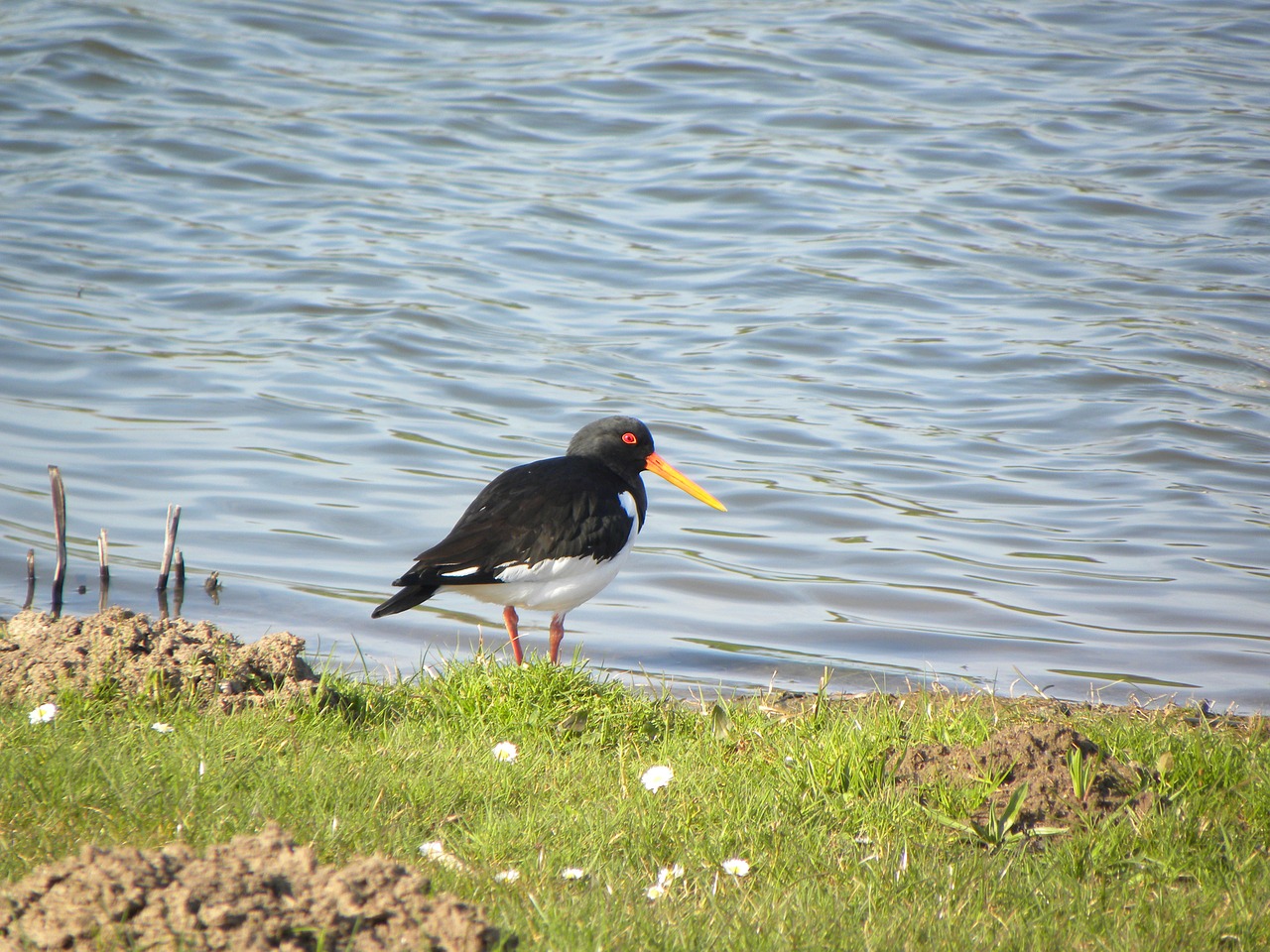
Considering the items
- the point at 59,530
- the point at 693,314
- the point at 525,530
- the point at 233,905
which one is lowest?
the point at 693,314

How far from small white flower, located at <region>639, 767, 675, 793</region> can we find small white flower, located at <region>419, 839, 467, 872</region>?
705 mm

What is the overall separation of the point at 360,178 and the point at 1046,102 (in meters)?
9.38

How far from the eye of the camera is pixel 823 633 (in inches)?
265

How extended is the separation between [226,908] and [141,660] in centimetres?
202

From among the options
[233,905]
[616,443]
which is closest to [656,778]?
[233,905]

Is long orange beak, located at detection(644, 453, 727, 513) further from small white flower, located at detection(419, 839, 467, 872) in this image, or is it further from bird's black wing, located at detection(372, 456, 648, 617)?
small white flower, located at detection(419, 839, 467, 872)

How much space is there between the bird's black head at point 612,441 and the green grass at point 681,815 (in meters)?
2.48

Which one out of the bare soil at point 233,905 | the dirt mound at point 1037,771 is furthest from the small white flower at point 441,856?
the dirt mound at point 1037,771

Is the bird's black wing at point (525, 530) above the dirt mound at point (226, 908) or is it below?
below

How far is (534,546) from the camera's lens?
5.87 metres

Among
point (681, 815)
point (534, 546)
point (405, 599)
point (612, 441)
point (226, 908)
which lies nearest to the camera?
point (226, 908)

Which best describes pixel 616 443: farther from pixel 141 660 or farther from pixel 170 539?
pixel 141 660

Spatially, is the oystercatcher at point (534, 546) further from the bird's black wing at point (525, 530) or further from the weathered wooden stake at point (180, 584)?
the weathered wooden stake at point (180, 584)

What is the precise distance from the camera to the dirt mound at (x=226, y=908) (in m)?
2.46
